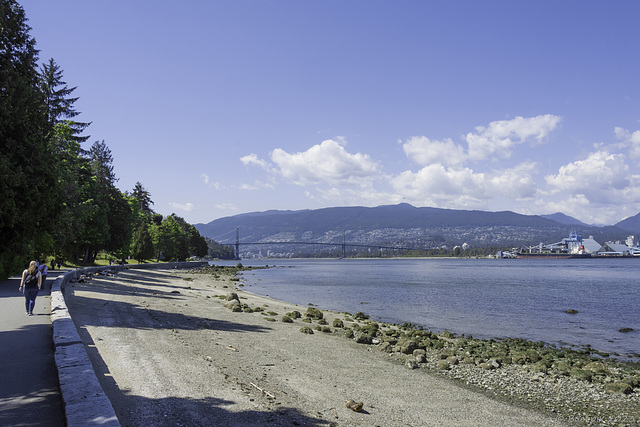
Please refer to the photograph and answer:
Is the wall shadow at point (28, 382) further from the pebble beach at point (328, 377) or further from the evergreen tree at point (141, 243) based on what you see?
the evergreen tree at point (141, 243)

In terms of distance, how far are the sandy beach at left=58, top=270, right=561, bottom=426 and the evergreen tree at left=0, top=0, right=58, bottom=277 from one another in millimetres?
4103

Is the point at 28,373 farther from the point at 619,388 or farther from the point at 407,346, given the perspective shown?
the point at 619,388

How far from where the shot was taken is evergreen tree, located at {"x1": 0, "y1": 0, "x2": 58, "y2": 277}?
13133 mm

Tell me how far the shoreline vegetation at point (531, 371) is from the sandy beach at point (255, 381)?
2.72 feet

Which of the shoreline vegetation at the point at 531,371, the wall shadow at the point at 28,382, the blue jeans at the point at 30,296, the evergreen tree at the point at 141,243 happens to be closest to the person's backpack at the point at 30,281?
the blue jeans at the point at 30,296

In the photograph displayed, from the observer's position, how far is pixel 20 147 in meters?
13.7

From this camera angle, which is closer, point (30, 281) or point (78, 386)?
point (78, 386)

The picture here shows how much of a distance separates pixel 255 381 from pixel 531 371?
1019 cm

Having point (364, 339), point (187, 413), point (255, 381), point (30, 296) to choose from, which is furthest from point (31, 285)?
point (364, 339)

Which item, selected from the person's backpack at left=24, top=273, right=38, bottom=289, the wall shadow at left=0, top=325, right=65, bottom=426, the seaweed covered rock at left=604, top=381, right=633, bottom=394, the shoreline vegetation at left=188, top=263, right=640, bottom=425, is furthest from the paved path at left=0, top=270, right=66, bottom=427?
the seaweed covered rock at left=604, top=381, right=633, bottom=394

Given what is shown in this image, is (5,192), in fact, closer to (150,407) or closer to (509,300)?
(150,407)

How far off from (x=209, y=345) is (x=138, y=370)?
4.15 m

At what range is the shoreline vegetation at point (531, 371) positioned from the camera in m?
11.7

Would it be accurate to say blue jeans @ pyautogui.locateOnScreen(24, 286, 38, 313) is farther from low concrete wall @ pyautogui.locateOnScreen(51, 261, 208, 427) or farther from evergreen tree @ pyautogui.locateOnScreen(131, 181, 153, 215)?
evergreen tree @ pyautogui.locateOnScreen(131, 181, 153, 215)
